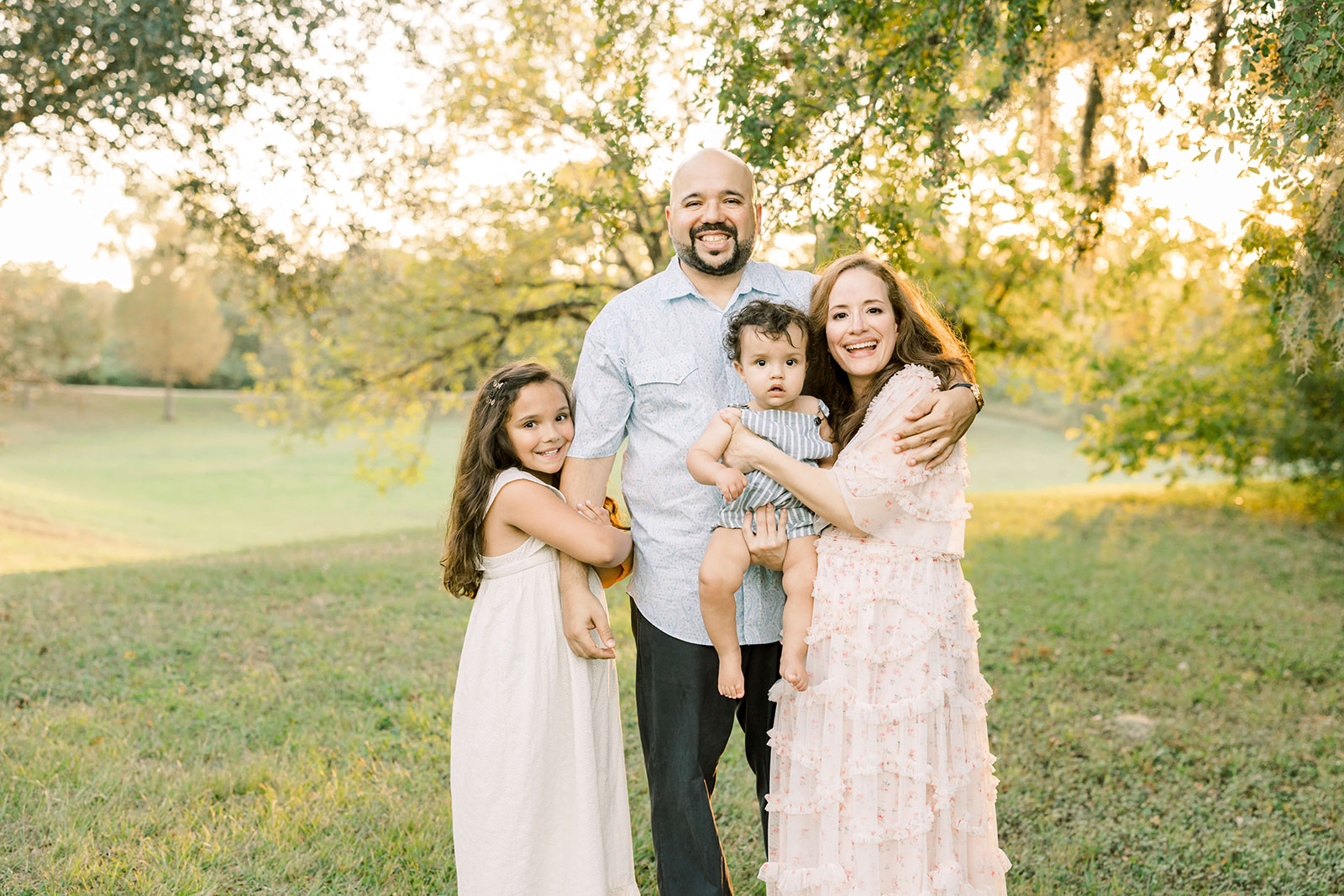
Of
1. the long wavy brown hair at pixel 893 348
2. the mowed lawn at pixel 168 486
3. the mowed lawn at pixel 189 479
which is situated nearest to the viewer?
the long wavy brown hair at pixel 893 348

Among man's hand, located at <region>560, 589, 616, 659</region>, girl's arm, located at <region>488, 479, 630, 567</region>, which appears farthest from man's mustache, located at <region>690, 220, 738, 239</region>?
man's hand, located at <region>560, 589, 616, 659</region>

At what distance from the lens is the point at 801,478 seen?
7.76ft

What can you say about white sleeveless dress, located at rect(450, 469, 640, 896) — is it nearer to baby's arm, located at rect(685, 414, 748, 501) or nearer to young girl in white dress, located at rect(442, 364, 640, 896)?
young girl in white dress, located at rect(442, 364, 640, 896)

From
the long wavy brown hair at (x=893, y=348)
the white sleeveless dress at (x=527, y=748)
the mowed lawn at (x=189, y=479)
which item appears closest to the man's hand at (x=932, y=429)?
the long wavy brown hair at (x=893, y=348)

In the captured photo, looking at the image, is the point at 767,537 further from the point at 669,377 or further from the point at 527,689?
the point at 527,689

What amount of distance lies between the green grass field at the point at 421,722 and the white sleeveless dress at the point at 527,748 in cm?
90

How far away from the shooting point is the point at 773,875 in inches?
96.6

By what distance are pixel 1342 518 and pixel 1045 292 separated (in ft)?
15.8

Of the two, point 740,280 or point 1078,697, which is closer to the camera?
point 740,280

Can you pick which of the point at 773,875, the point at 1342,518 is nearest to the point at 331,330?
the point at 773,875

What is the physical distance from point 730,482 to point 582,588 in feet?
2.02

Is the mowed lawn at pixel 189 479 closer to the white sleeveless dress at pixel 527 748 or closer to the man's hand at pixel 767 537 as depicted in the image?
the white sleeveless dress at pixel 527 748

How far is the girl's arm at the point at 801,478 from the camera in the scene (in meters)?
2.35

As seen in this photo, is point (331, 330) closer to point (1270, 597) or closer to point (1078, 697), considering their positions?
point (1078, 697)
